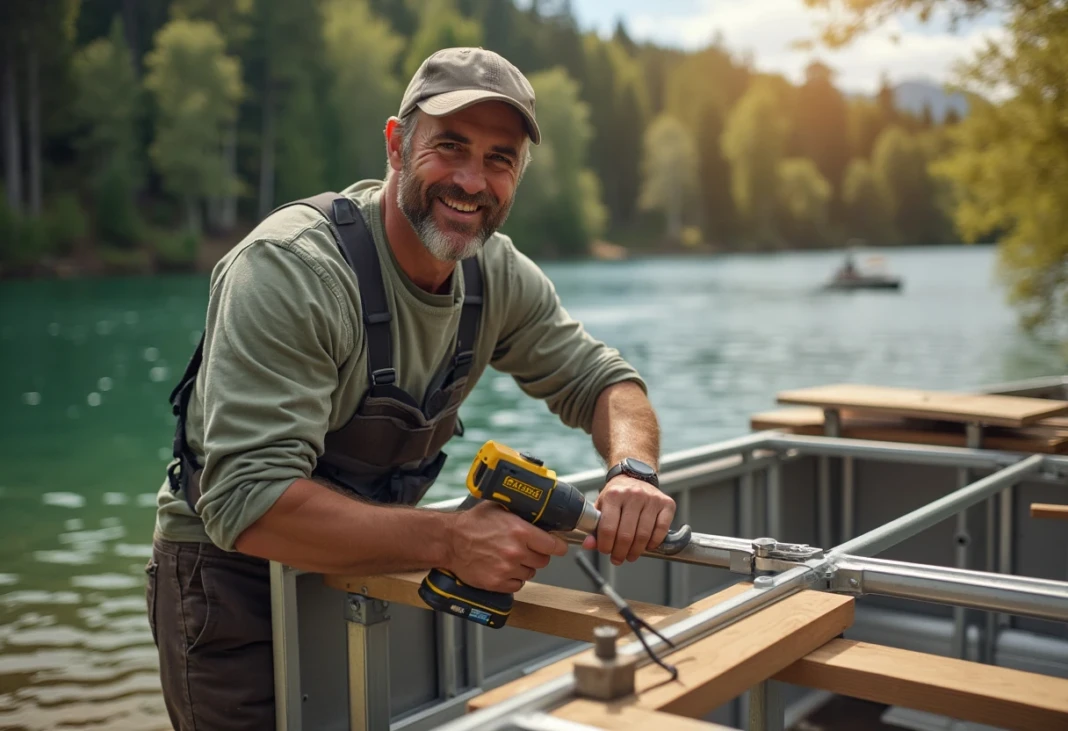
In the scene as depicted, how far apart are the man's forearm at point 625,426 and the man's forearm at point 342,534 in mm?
810

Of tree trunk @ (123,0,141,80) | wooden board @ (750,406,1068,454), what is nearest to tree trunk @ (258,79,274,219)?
tree trunk @ (123,0,141,80)

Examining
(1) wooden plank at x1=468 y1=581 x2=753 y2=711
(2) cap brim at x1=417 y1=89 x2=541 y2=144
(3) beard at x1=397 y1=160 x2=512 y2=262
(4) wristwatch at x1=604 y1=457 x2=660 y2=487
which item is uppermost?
(2) cap brim at x1=417 y1=89 x2=541 y2=144

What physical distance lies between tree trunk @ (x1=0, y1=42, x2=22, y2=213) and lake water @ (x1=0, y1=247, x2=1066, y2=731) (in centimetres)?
927

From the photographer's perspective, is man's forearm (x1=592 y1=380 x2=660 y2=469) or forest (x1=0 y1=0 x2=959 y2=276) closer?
man's forearm (x1=592 y1=380 x2=660 y2=469)

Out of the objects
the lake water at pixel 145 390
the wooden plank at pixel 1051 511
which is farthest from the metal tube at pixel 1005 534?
the lake water at pixel 145 390

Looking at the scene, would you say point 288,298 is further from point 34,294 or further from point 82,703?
point 34,294

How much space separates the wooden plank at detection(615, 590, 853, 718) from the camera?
1.75m

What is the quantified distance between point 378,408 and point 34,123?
57066mm

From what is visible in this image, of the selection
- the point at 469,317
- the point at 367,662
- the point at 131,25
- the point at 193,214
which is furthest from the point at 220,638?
the point at 131,25

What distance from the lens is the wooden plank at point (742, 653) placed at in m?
1.75

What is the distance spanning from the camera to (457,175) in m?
2.88

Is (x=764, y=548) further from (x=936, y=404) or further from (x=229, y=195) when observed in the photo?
(x=229, y=195)

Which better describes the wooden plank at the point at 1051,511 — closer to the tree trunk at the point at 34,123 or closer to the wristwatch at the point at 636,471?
the wristwatch at the point at 636,471

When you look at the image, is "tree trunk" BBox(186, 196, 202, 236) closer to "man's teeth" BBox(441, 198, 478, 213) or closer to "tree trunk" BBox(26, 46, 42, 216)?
"tree trunk" BBox(26, 46, 42, 216)
